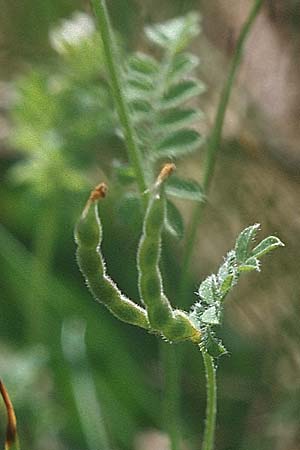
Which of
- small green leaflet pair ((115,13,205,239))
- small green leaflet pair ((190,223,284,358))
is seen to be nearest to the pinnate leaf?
small green leaflet pair ((115,13,205,239))

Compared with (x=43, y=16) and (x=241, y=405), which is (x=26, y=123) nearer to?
(x=43, y=16)

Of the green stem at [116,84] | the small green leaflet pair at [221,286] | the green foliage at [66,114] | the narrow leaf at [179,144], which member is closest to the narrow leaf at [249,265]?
the small green leaflet pair at [221,286]

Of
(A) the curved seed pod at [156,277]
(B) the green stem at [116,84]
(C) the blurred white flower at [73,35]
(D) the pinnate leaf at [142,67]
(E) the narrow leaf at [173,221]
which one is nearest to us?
(A) the curved seed pod at [156,277]

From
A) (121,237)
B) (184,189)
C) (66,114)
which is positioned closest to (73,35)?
(66,114)

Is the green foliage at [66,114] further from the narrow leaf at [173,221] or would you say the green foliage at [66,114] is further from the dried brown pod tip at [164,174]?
the dried brown pod tip at [164,174]

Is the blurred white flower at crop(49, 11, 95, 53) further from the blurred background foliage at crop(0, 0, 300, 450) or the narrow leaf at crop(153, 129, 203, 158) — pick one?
the narrow leaf at crop(153, 129, 203, 158)

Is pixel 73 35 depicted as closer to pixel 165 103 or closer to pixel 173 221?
pixel 165 103
